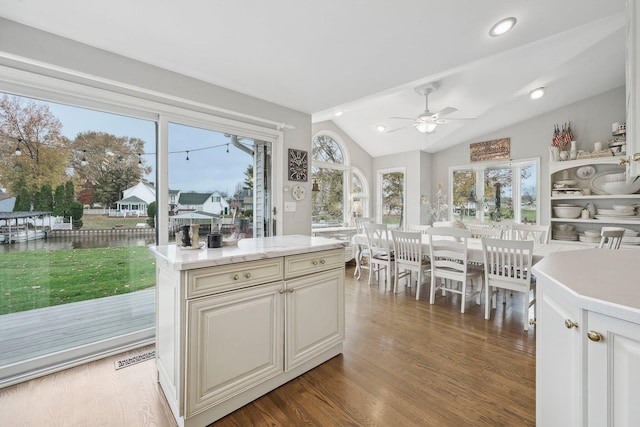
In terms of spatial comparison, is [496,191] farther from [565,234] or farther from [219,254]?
[219,254]

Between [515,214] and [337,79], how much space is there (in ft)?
14.9

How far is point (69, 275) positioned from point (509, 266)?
13.0 feet

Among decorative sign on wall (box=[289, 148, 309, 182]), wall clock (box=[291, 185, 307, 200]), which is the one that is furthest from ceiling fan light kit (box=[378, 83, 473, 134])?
wall clock (box=[291, 185, 307, 200])

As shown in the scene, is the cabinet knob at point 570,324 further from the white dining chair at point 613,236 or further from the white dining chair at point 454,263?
the white dining chair at point 613,236

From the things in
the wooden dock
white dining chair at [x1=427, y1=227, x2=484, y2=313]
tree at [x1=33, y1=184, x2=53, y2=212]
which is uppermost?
tree at [x1=33, y1=184, x2=53, y2=212]

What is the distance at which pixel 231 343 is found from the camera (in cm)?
162

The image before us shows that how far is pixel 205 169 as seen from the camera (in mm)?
2816

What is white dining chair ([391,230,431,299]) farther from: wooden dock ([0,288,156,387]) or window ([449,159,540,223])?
wooden dock ([0,288,156,387])

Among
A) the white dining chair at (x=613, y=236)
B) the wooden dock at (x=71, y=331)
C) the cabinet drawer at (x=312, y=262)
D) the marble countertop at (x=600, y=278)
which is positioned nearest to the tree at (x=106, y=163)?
the wooden dock at (x=71, y=331)

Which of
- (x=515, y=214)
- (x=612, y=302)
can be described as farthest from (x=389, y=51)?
(x=515, y=214)

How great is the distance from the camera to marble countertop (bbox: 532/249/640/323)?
0.77 m

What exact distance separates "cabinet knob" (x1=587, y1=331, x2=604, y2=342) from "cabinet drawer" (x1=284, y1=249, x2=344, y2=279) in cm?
148

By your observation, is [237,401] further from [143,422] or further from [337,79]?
[337,79]

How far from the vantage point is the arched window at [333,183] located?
5785 millimetres
